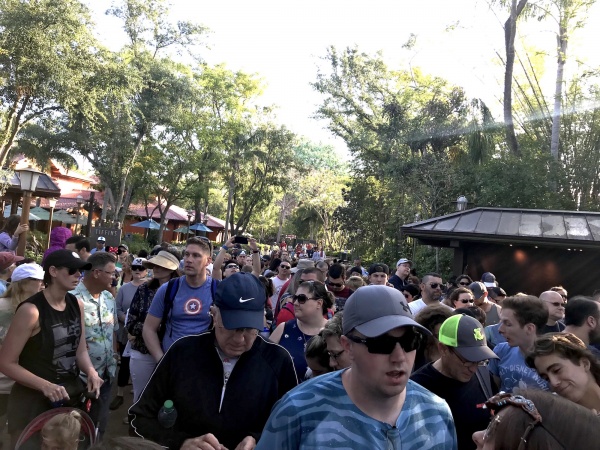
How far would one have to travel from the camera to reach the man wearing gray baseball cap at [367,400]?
188 cm

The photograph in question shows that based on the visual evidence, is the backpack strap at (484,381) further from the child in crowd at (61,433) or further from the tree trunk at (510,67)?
the tree trunk at (510,67)

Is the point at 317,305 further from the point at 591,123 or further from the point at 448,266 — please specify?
the point at 591,123

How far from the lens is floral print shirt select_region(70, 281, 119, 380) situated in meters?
4.55

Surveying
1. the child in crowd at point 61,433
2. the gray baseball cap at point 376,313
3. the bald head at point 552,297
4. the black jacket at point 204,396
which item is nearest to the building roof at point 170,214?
the bald head at point 552,297

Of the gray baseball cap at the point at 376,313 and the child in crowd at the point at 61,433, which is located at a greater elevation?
the gray baseball cap at the point at 376,313

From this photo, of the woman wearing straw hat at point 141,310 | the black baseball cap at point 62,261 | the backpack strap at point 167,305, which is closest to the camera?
the black baseball cap at point 62,261

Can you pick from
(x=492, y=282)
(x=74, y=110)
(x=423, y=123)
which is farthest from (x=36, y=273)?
(x=423, y=123)

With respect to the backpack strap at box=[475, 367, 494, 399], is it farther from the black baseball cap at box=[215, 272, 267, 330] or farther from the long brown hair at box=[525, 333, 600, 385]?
the black baseball cap at box=[215, 272, 267, 330]

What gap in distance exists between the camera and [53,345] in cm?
392

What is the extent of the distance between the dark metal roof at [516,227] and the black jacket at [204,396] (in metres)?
13.0

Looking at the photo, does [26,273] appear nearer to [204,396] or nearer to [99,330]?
[99,330]

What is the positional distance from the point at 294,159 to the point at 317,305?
1460 inches

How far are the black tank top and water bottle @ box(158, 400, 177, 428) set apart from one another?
170cm

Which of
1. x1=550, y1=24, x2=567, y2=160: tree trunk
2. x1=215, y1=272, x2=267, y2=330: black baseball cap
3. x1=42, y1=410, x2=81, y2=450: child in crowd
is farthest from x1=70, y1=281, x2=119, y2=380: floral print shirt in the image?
x1=550, y1=24, x2=567, y2=160: tree trunk
